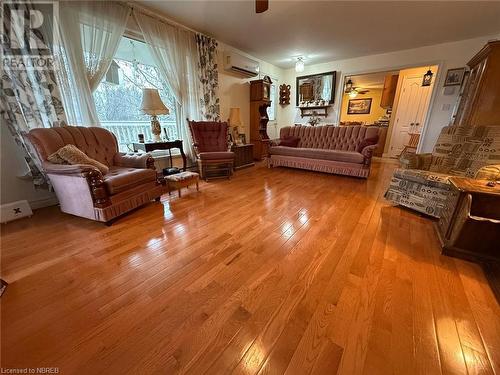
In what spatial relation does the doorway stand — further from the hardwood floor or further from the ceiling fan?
the ceiling fan

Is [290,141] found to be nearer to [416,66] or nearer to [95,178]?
[416,66]

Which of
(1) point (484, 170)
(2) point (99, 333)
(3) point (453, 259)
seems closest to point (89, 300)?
(2) point (99, 333)

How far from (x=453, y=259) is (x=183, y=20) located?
440 centimetres

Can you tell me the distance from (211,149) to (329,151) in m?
2.20

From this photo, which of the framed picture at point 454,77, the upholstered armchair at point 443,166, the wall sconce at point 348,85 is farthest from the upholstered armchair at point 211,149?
the framed picture at point 454,77

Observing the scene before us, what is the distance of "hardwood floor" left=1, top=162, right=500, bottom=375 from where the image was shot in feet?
2.82

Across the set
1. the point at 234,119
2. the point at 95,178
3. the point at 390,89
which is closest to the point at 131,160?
the point at 95,178

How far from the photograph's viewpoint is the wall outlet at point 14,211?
6.68 ft

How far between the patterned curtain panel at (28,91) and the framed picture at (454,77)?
6.43 metres

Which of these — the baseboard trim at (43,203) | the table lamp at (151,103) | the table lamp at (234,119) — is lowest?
the baseboard trim at (43,203)

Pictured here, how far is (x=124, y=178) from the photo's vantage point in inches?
80.7

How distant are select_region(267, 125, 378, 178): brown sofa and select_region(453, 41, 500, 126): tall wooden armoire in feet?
4.18
